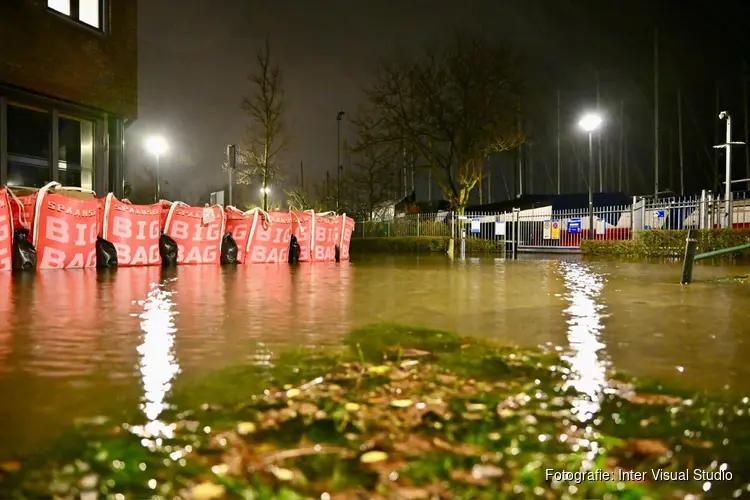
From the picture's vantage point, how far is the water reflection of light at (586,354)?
95.6 inches

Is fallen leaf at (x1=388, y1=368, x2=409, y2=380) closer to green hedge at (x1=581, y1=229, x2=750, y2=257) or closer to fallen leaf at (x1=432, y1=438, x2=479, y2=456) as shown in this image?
fallen leaf at (x1=432, y1=438, x2=479, y2=456)

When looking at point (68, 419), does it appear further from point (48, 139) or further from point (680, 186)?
point (680, 186)

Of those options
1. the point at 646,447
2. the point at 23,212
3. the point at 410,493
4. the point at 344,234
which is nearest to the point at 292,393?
the point at 410,493

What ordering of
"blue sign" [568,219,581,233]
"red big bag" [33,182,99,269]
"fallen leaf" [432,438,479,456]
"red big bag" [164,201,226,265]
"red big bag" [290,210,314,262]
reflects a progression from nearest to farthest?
1. "fallen leaf" [432,438,479,456]
2. "red big bag" [33,182,99,269]
3. "red big bag" [164,201,226,265]
4. "red big bag" [290,210,314,262]
5. "blue sign" [568,219,581,233]

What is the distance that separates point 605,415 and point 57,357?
10.1 feet

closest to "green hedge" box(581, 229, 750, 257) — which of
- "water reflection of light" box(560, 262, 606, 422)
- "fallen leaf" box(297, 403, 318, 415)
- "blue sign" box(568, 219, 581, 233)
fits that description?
"blue sign" box(568, 219, 581, 233)

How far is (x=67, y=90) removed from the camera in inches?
507

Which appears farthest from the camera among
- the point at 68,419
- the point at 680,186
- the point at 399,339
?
the point at 680,186

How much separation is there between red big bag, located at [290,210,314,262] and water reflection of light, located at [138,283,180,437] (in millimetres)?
8975

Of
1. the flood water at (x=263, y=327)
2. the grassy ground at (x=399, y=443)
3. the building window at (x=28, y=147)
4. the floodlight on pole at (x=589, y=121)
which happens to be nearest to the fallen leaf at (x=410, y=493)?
the grassy ground at (x=399, y=443)

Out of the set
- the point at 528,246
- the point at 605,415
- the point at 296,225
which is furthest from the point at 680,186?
the point at 605,415

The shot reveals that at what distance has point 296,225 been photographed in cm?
1448

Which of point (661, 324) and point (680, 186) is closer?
point (661, 324)

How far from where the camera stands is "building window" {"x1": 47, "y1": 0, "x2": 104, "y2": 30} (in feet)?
41.7
